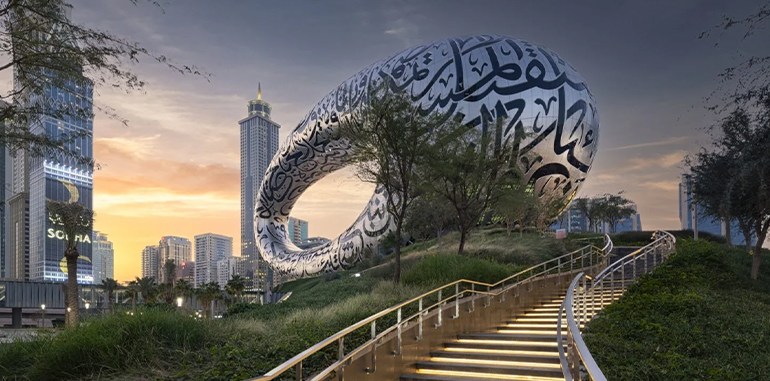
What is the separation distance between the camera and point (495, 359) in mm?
8828

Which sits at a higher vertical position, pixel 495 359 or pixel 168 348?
pixel 168 348

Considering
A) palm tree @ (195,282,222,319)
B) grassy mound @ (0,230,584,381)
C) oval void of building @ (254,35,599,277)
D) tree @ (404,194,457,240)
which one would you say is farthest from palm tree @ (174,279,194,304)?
grassy mound @ (0,230,584,381)

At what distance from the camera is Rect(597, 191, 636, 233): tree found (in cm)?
5822

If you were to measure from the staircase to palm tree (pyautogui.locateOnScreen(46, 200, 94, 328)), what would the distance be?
82.4 feet

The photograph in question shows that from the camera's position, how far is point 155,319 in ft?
26.9

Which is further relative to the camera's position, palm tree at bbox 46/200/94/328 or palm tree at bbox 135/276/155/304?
palm tree at bbox 135/276/155/304

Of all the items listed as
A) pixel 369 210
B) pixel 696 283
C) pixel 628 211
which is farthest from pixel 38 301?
pixel 696 283

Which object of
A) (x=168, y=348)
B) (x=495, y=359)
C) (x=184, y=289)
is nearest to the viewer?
(x=168, y=348)

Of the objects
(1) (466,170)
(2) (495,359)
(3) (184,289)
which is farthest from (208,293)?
(2) (495,359)

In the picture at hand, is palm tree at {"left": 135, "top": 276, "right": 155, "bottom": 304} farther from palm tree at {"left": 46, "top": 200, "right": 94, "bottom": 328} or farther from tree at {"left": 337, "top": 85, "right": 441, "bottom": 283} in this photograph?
tree at {"left": 337, "top": 85, "right": 441, "bottom": 283}

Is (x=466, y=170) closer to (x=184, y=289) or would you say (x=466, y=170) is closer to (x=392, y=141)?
(x=392, y=141)

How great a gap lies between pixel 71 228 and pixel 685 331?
1216 inches

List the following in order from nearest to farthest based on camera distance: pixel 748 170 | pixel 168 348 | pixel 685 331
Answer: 1. pixel 168 348
2. pixel 685 331
3. pixel 748 170

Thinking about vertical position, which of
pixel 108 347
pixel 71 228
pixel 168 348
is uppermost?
pixel 71 228
